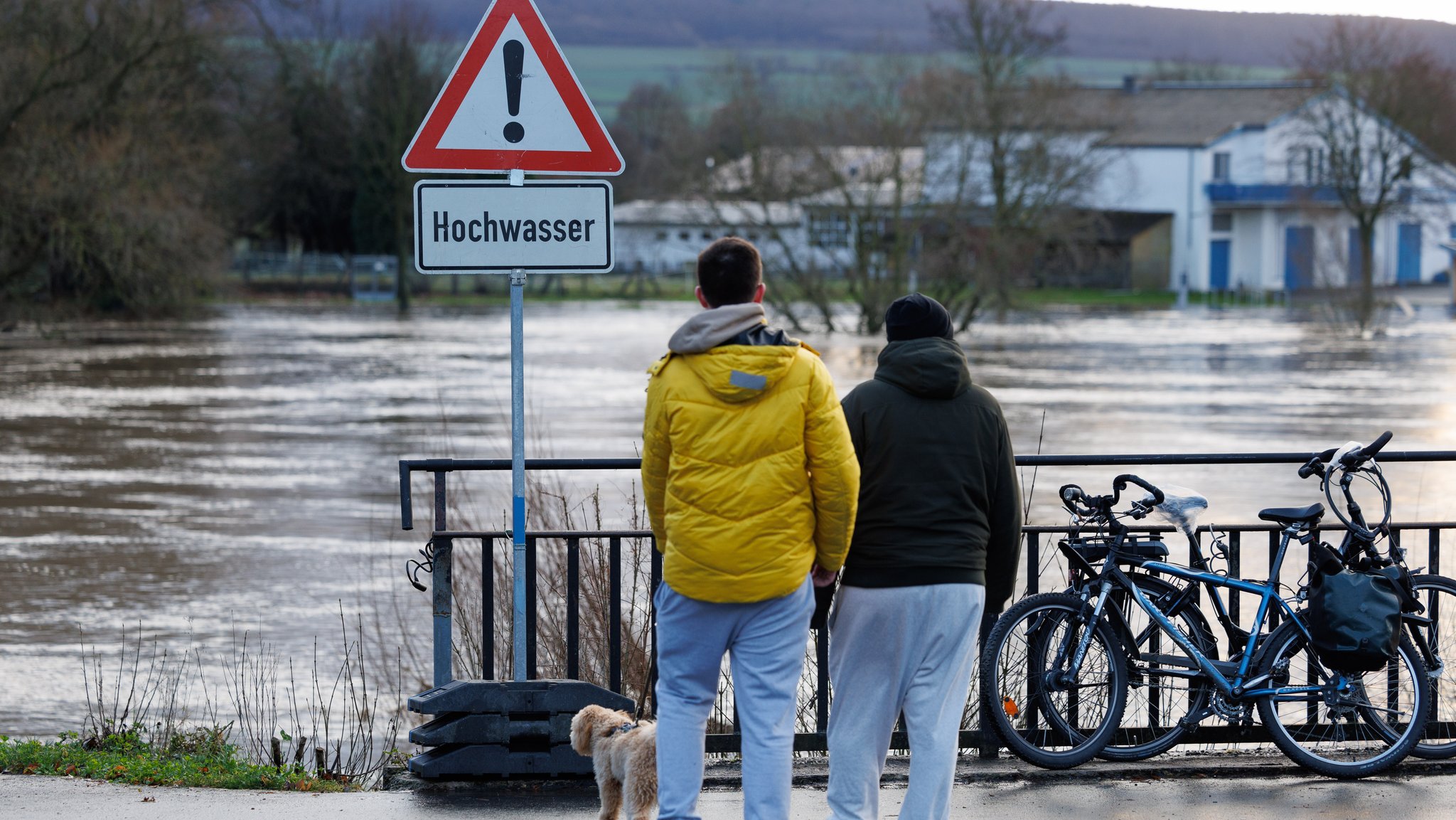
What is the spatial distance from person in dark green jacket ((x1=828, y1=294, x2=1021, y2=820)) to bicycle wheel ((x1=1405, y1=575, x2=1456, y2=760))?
6.94 feet

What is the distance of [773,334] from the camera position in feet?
14.0

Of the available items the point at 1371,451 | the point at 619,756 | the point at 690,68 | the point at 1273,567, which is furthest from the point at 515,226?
the point at 690,68

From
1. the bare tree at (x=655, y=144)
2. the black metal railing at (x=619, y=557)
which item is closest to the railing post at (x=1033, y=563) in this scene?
the black metal railing at (x=619, y=557)

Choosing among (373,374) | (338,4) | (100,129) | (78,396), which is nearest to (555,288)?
(338,4)

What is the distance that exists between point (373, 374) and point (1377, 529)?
2587 cm

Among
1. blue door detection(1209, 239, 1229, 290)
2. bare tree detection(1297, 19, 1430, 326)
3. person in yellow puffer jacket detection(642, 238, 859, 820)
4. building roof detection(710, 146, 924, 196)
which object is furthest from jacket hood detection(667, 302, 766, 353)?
blue door detection(1209, 239, 1229, 290)

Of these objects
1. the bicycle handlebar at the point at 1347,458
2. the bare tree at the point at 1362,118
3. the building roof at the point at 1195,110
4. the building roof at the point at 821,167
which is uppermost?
the building roof at the point at 1195,110

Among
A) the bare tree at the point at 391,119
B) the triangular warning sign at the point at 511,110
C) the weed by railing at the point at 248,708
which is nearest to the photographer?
the triangular warning sign at the point at 511,110

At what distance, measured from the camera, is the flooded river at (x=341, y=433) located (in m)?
10.7

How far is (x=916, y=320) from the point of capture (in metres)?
4.53

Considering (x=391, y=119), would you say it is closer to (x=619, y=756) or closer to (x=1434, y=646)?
(x=1434, y=646)

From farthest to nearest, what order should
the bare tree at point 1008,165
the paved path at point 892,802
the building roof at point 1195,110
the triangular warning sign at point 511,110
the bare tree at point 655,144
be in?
the building roof at point 1195,110 < the bare tree at point 655,144 < the bare tree at point 1008,165 < the triangular warning sign at point 511,110 < the paved path at point 892,802

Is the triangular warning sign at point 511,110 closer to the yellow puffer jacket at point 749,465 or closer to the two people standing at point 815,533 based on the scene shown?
the two people standing at point 815,533

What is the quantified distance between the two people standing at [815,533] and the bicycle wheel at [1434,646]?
78.4 inches
